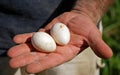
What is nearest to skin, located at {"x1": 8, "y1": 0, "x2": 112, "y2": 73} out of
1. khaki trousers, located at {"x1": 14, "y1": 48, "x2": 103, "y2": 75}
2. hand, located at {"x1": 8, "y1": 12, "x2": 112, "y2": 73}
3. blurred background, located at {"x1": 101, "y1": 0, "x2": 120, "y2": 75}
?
hand, located at {"x1": 8, "y1": 12, "x2": 112, "y2": 73}

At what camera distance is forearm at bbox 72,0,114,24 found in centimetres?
200

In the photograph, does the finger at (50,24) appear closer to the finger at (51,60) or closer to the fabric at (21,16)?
the fabric at (21,16)

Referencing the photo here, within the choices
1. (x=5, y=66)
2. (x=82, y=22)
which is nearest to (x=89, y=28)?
(x=82, y=22)

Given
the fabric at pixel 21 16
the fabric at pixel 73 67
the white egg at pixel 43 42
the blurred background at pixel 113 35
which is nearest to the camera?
the white egg at pixel 43 42

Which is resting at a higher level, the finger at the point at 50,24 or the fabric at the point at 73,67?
the finger at the point at 50,24

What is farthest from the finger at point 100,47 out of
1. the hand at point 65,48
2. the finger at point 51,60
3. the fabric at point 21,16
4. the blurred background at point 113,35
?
the blurred background at point 113,35

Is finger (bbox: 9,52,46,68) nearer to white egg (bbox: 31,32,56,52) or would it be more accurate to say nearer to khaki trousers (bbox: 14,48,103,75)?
white egg (bbox: 31,32,56,52)

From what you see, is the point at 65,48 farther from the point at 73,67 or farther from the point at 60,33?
the point at 73,67

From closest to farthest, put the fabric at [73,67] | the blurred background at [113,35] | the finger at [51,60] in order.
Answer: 1. the finger at [51,60]
2. the fabric at [73,67]
3. the blurred background at [113,35]

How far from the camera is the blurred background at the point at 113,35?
2793 mm

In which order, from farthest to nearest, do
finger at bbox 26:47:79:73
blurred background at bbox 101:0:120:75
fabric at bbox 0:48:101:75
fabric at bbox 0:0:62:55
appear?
1. blurred background at bbox 101:0:120:75
2. fabric at bbox 0:48:101:75
3. fabric at bbox 0:0:62:55
4. finger at bbox 26:47:79:73

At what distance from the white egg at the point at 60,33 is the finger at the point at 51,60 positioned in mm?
49

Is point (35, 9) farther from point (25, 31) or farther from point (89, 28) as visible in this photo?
point (89, 28)

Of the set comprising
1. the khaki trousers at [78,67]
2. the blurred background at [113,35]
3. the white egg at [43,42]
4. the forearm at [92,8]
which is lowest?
the blurred background at [113,35]
